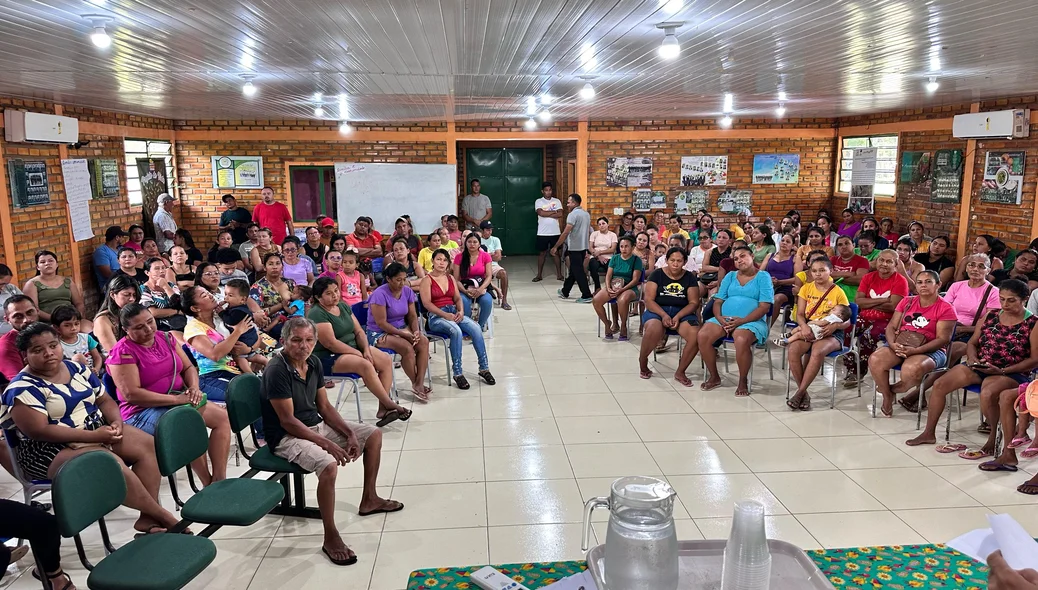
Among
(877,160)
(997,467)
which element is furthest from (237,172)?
(997,467)

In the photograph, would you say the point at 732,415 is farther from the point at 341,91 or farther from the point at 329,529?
the point at 341,91

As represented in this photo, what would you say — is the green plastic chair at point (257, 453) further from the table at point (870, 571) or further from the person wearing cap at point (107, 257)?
the person wearing cap at point (107, 257)

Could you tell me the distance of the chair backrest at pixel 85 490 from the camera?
116 inches

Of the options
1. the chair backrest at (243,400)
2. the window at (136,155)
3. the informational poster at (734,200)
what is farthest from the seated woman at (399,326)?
the informational poster at (734,200)

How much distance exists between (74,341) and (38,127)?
4.18 m

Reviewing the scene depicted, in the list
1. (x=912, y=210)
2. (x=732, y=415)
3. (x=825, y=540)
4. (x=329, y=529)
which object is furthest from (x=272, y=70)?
(x=912, y=210)

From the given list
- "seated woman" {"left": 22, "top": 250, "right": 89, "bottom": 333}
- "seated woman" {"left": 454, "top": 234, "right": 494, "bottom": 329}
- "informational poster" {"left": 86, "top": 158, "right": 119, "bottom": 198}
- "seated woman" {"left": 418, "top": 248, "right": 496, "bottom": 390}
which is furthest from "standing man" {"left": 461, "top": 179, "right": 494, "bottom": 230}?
"seated woman" {"left": 22, "top": 250, "right": 89, "bottom": 333}

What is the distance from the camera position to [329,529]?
3785 mm

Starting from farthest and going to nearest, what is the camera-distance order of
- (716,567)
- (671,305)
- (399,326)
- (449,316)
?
(671,305) → (449,316) → (399,326) → (716,567)

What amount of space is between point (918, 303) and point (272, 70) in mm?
5291

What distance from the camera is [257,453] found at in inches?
156

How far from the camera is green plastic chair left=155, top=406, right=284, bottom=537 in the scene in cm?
333

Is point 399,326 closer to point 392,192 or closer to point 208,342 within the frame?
point 208,342

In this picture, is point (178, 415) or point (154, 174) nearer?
point (178, 415)
